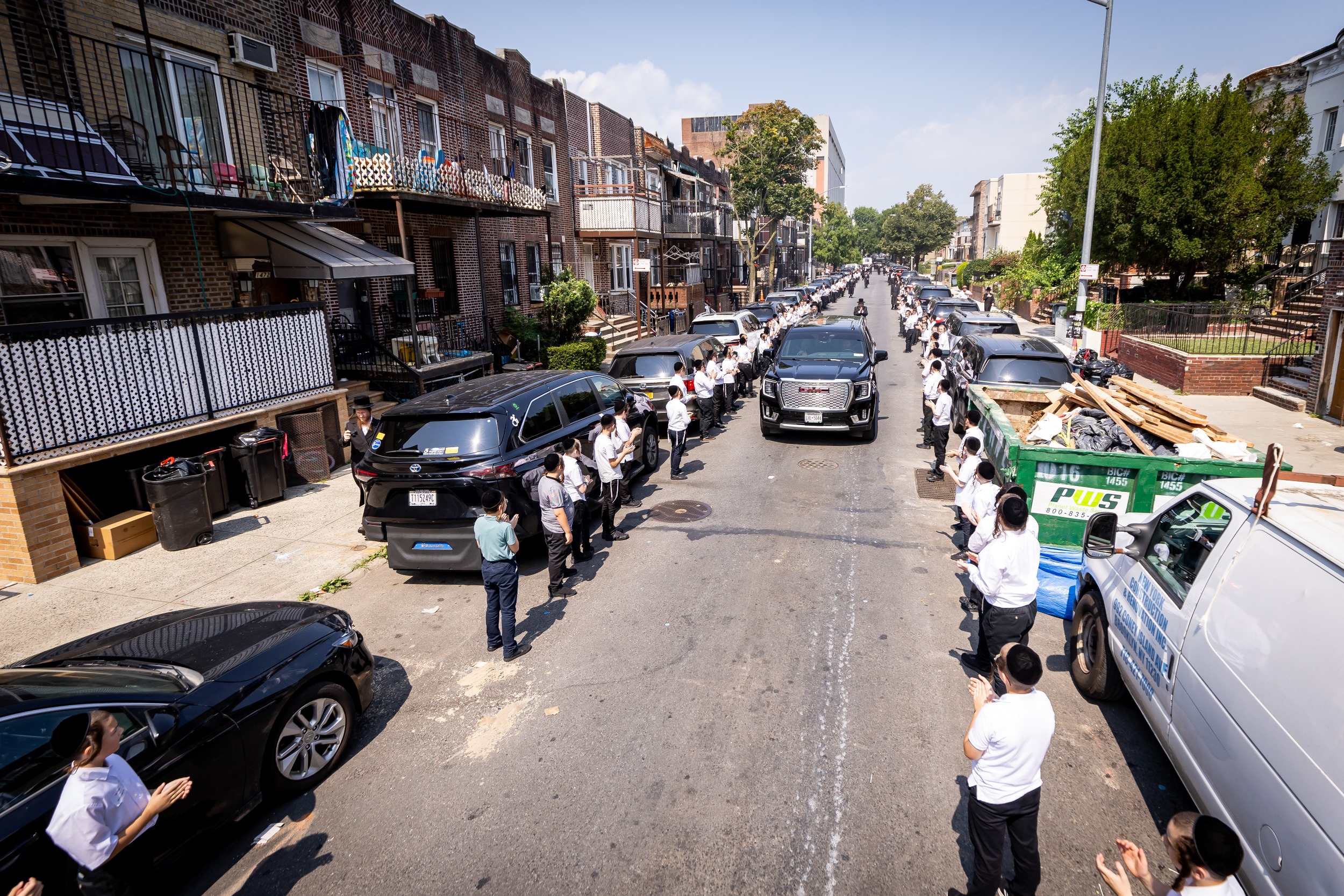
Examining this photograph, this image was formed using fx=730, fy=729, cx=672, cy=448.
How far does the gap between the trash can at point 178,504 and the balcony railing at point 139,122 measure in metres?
3.31

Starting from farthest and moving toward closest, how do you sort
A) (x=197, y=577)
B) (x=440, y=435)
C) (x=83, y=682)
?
(x=197, y=577) → (x=440, y=435) → (x=83, y=682)

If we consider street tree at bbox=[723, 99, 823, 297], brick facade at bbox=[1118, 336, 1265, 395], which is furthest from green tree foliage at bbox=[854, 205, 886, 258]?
brick facade at bbox=[1118, 336, 1265, 395]

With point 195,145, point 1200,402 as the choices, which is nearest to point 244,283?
point 195,145

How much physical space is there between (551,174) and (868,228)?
14972 cm

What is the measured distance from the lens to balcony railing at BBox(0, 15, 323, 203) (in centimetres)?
851

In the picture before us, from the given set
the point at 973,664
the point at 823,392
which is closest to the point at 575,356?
the point at 823,392

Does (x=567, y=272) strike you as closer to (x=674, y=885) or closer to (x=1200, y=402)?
(x=1200, y=402)

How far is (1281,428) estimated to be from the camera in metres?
13.5

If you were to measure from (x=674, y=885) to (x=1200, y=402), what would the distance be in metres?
17.2

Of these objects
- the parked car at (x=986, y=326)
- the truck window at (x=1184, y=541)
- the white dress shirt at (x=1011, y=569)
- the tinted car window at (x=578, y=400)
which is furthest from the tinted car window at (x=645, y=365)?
the truck window at (x=1184, y=541)

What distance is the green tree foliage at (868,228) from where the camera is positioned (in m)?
147

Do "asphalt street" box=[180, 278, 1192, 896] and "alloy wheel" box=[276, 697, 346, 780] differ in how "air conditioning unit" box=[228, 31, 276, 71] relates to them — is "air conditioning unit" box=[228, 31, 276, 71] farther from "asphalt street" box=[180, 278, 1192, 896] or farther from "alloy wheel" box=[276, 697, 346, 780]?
"alloy wheel" box=[276, 697, 346, 780]

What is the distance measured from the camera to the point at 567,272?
20891mm

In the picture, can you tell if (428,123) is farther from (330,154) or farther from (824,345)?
(824,345)
